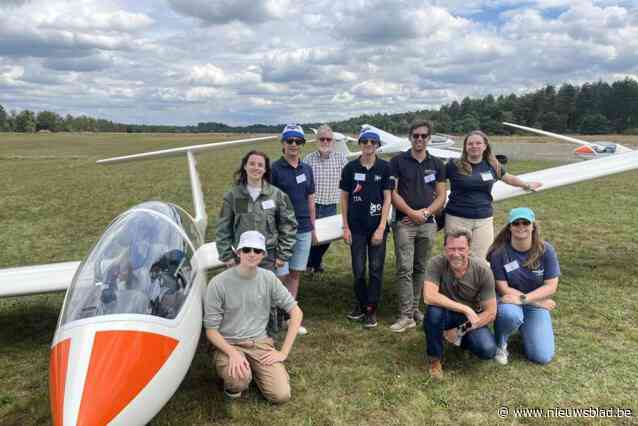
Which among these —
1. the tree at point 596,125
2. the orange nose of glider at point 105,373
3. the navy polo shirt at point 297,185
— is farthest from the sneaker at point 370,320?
the tree at point 596,125

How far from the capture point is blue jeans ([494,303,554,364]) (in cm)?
421

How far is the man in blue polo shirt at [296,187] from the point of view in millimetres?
4758

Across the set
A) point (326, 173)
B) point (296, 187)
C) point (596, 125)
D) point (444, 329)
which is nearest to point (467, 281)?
point (444, 329)

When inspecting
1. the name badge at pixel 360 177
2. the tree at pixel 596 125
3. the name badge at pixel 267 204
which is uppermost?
the name badge at pixel 360 177

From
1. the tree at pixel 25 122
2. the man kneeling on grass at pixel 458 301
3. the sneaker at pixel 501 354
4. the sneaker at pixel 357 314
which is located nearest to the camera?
the man kneeling on grass at pixel 458 301

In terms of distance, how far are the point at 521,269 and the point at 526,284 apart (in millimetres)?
160

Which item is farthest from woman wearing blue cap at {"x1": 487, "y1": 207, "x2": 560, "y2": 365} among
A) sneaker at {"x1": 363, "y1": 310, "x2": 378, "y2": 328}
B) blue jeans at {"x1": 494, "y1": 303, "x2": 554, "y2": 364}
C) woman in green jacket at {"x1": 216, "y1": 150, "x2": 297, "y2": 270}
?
woman in green jacket at {"x1": 216, "y1": 150, "x2": 297, "y2": 270}

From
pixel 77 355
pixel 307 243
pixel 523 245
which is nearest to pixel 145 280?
pixel 77 355

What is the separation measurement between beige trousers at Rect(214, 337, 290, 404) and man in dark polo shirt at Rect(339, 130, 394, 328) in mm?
1557

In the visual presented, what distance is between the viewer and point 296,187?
4.77 metres

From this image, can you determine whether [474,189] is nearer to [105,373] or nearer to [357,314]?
[357,314]

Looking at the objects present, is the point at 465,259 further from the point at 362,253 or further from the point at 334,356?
the point at 334,356

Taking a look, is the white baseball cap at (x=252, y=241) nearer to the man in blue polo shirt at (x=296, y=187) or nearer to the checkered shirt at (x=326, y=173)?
the man in blue polo shirt at (x=296, y=187)

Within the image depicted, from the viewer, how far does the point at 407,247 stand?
489 centimetres
